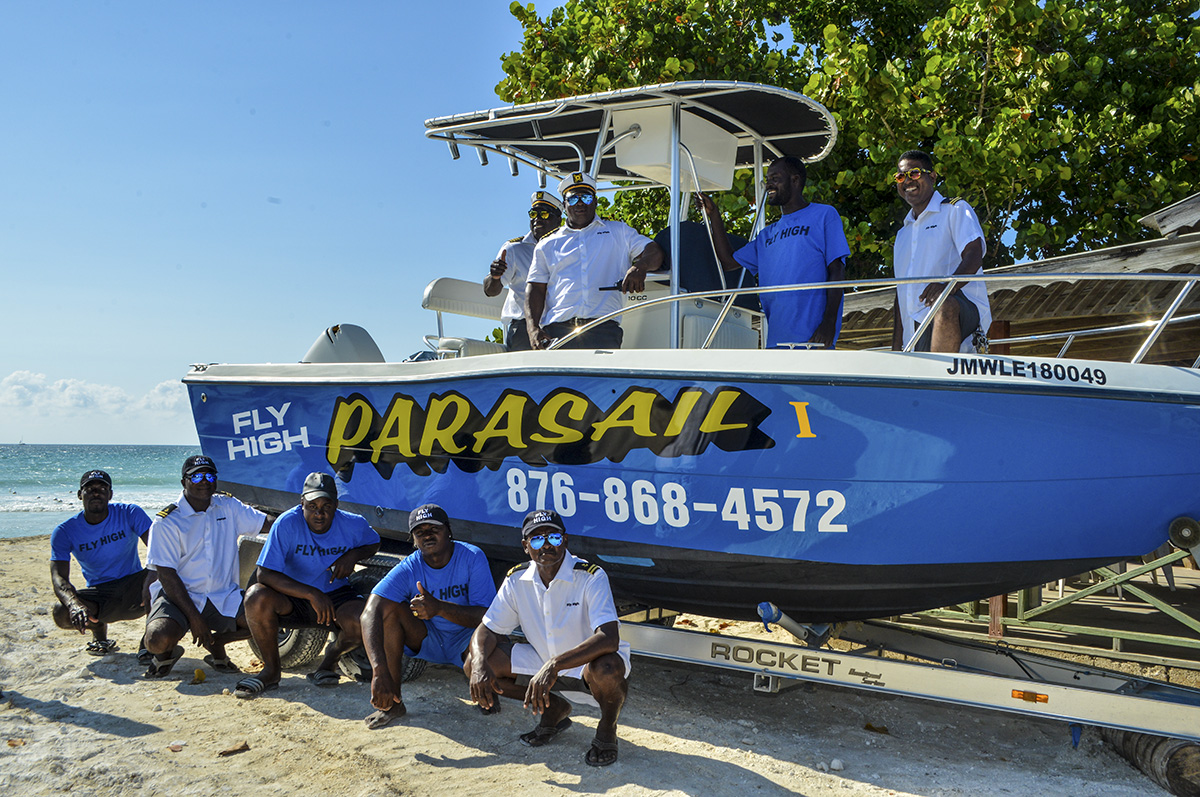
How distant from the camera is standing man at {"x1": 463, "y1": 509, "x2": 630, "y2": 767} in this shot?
3396mm

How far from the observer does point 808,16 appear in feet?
37.8

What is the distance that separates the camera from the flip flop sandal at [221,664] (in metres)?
4.73

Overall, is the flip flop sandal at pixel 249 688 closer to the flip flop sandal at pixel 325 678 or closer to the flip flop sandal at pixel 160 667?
the flip flop sandal at pixel 325 678

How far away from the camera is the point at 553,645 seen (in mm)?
3648

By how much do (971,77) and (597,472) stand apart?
7.64 m

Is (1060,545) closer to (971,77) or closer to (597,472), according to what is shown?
(597,472)

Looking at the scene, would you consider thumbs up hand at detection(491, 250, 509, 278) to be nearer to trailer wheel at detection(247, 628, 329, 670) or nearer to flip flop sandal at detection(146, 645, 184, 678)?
trailer wheel at detection(247, 628, 329, 670)

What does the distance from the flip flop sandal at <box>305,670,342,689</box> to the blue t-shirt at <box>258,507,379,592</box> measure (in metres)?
0.43

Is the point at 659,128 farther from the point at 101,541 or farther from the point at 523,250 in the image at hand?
the point at 101,541

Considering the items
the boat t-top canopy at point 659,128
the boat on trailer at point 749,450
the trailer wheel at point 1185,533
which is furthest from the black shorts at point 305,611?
the trailer wheel at point 1185,533

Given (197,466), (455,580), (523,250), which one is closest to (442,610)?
(455,580)

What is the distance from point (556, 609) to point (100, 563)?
330cm

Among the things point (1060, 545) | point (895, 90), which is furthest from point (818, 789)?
point (895, 90)

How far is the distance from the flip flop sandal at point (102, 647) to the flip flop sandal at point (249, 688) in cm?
123
